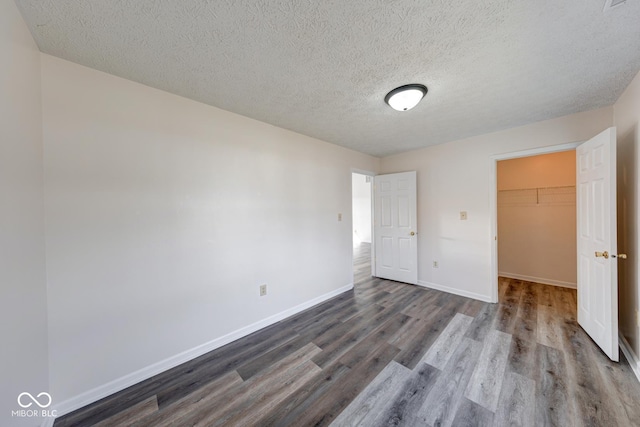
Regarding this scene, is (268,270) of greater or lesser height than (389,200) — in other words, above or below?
below

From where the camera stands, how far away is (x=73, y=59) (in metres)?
1.53

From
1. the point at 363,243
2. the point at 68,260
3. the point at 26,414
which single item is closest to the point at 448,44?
the point at 68,260

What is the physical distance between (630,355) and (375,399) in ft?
7.24

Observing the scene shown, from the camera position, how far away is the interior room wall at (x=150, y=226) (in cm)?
152

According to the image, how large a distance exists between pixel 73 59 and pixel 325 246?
2.99 metres

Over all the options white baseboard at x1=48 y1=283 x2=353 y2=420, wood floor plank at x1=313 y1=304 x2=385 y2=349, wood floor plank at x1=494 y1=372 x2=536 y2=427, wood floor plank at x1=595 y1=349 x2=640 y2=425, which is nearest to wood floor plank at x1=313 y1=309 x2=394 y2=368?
wood floor plank at x1=313 y1=304 x2=385 y2=349

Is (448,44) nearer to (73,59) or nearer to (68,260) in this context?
(73,59)

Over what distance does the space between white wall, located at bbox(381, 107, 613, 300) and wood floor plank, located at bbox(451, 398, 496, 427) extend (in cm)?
209

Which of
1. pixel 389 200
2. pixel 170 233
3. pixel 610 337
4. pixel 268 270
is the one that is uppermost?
pixel 389 200

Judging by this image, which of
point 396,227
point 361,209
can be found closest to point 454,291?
point 396,227

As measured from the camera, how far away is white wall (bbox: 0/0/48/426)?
1033 millimetres

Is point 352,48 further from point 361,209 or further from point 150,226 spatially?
point 361,209

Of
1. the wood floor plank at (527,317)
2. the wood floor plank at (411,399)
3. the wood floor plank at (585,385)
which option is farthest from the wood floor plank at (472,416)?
the wood floor plank at (527,317)

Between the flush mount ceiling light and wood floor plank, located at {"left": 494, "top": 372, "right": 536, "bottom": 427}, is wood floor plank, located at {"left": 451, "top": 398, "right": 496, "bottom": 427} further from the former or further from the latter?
the flush mount ceiling light
